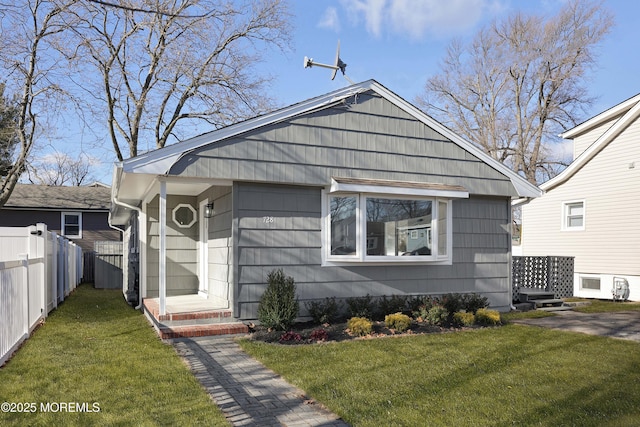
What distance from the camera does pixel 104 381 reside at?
16.6 ft

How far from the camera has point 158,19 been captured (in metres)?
19.8

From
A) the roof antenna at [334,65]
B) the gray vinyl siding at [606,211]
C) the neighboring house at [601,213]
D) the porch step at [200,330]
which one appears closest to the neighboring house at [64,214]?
the roof antenna at [334,65]

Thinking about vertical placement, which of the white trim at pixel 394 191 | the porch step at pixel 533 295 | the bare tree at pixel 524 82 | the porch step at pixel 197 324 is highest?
the bare tree at pixel 524 82

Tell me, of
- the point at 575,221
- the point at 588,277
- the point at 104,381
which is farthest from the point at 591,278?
the point at 104,381

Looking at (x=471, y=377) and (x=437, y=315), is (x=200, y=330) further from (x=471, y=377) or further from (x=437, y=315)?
(x=471, y=377)

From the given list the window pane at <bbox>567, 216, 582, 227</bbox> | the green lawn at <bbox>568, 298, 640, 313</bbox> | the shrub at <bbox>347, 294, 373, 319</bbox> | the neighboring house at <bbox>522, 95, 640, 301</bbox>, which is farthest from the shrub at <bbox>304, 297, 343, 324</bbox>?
the window pane at <bbox>567, 216, 582, 227</bbox>

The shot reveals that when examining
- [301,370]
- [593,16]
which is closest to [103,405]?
[301,370]

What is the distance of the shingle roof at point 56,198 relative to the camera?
22.3 metres

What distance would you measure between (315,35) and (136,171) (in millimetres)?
7392

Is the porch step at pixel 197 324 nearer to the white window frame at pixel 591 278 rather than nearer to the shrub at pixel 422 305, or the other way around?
the shrub at pixel 422 305

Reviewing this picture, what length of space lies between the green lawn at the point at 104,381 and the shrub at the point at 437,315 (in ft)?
13.6

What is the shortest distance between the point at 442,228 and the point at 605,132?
7.91 m

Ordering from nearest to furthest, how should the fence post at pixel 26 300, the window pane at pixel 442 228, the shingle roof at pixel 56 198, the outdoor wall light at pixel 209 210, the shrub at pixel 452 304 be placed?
1. the fence post at pixel 26 300
2. the shrub at pixel 452 304
3. the window pane at pixel 442 228
4. the outdoor wall light at pixel 209 210
5. the shingle roof at pixel 56 198

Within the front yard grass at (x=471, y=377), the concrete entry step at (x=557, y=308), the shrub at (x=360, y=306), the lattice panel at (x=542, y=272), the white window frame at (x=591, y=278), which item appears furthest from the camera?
the white window frame at (x=591, y=278)
